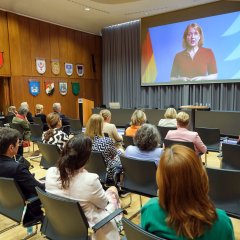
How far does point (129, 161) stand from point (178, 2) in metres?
7.46

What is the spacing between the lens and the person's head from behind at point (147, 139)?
2.65 m

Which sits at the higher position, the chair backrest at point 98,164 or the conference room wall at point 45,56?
the conference room wall at point 45,56

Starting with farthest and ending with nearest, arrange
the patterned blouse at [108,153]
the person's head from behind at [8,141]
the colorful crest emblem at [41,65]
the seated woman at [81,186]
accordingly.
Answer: the colorful crest emblem at [41,65] < the patterned blouse at [108,153] < the person's head from behind at [8,141] < the seated woman at [81,186]

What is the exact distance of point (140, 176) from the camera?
2.59m

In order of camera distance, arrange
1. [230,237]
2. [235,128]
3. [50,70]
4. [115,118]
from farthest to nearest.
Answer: [50,70]
[115,118]
[235,128]
[230,237]

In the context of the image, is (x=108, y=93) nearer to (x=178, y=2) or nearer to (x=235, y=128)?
(x=178, y=2)

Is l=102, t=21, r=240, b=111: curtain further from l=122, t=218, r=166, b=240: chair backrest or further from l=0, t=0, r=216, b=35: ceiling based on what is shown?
l=122, t=218, r=166, b=240: chair backrest

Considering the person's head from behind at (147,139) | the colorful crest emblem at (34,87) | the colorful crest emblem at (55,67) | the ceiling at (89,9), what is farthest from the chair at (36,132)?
the colorful crest emblem at (55,67)

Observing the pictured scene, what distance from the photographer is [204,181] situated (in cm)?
111

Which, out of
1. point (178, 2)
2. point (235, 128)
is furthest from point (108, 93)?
point (235, 128)

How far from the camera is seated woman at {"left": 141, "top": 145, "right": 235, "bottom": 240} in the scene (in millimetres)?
1056

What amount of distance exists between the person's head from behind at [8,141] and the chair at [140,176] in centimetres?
102

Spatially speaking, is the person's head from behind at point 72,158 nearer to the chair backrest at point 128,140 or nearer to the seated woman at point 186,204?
the seated woman at point 186,204

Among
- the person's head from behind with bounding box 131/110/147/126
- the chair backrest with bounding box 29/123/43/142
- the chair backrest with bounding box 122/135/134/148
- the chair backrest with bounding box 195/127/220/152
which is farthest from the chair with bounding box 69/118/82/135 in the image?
the chair backrest with bounding box 195/127/220/152
